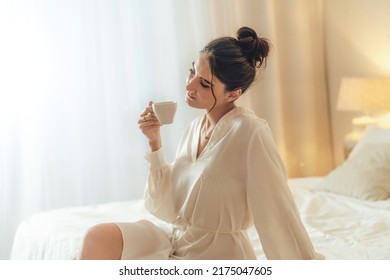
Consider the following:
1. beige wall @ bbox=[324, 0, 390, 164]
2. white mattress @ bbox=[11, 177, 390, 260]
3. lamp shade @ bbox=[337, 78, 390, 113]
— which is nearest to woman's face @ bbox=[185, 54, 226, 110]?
white mattress @ bbox=[11, 177, 390, 260]

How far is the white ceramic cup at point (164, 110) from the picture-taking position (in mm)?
1165

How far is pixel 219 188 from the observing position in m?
1.13

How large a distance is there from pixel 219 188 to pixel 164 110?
0.64 ft

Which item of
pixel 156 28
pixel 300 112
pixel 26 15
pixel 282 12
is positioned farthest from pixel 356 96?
pixel 26 15

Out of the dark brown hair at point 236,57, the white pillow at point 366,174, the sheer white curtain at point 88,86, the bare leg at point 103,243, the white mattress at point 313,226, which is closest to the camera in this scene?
the bare leg at point 103,243

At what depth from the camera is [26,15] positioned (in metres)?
2.17

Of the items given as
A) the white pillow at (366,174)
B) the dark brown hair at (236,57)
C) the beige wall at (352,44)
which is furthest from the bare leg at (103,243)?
the beige wall at (352,44)

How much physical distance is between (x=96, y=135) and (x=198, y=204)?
126 cm

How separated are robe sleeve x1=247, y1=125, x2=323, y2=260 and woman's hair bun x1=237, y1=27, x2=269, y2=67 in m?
0.20

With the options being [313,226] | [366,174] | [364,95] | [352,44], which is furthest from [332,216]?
[352,44]

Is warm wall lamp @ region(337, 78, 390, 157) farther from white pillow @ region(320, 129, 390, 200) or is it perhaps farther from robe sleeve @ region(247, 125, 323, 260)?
robe sleeve @ region(247, 125, 323, 260)

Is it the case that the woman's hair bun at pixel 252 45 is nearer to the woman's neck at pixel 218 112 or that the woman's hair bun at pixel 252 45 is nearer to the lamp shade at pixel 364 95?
the woman's neck at pixel 218 112

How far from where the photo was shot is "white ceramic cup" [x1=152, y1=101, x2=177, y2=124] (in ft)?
3.82

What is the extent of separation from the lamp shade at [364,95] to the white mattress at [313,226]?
507 mm
